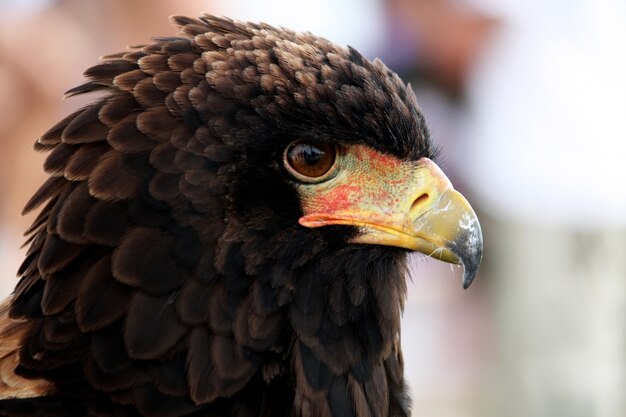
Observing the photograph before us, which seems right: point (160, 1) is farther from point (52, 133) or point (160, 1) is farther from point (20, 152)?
point (52, 133)

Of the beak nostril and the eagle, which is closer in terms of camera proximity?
the eagle

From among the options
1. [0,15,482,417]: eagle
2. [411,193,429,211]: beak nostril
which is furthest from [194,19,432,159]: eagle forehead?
[411,193,429,211]: beak nostril

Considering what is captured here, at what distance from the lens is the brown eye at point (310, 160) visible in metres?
2.52

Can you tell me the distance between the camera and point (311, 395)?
8.21ft

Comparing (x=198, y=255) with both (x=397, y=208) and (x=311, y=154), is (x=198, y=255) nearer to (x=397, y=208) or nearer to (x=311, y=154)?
(x=311, y=154)

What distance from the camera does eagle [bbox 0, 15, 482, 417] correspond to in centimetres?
239

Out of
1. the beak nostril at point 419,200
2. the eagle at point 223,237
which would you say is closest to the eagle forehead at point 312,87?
the eagle at point 223,237

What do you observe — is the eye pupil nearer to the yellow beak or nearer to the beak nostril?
the yellow beak

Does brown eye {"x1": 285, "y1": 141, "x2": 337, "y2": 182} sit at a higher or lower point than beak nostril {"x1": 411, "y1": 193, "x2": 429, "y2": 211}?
higher

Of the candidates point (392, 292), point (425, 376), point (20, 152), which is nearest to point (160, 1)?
point (20, 152)

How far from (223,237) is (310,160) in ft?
1.07

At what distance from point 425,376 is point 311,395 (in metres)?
5.99

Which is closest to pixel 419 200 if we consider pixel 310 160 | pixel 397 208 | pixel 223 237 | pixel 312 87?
pixel 397 208

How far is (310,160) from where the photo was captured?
2539mm
